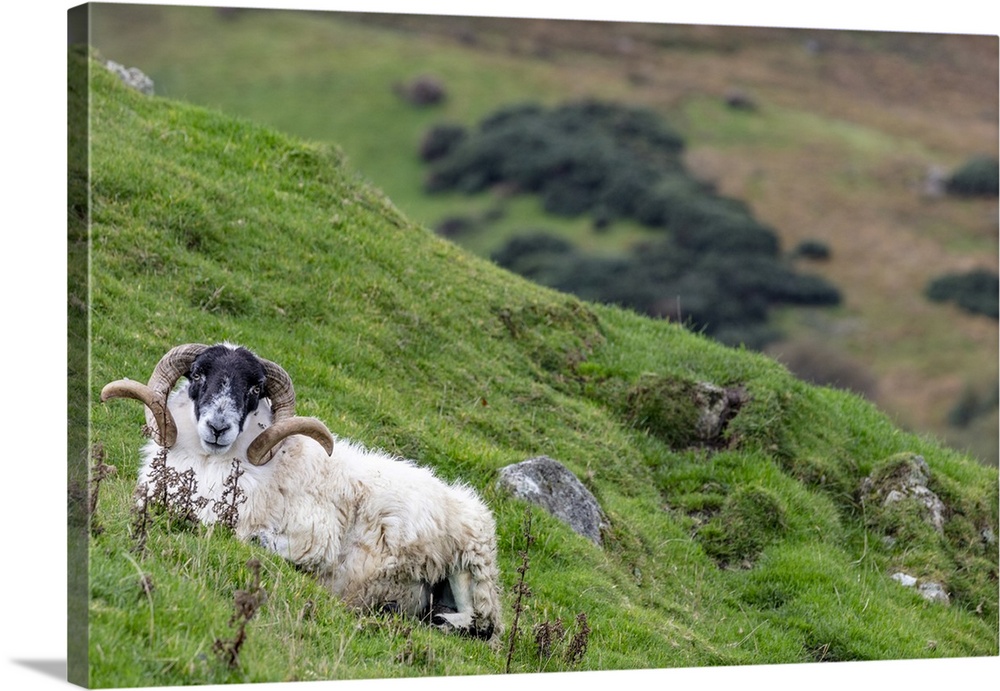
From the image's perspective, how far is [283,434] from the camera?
10.5 m

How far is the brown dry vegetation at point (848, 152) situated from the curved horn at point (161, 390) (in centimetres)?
4810

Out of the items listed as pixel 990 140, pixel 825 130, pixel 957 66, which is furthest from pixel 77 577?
pixel 825 130

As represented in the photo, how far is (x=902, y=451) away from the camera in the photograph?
18.8m

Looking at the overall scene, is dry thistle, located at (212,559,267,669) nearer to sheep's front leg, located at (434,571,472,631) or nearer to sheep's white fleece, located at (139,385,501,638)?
sheep's white fleece, located at (139,385,501,638)

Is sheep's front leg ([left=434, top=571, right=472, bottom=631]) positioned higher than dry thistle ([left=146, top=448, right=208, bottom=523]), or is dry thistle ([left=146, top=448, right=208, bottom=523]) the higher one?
dry thistle ([left=146, top=448, right=208, bottom=523])

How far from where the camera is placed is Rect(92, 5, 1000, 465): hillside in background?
222 ft

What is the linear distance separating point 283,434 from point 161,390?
0.99 metres

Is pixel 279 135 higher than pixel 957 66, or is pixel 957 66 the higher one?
pixel 957 66

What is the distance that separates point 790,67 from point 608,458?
6193 centimetres

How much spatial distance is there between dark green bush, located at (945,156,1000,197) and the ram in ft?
197

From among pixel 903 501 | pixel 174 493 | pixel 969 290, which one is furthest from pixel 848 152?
pixel 174 493

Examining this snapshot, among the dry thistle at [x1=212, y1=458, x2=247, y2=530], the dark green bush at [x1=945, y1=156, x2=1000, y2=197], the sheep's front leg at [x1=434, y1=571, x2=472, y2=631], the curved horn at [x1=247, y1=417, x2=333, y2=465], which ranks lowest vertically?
the sheep's front leg at [x1=434, y1=571, x2=472, y2=631]

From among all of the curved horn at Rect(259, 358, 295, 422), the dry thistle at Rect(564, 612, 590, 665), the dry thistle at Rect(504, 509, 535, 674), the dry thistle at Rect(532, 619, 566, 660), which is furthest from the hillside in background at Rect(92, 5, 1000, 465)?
the curved horn at Rect(259, 358, 295, 422)

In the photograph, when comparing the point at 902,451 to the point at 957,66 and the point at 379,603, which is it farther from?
the point at 957,66
